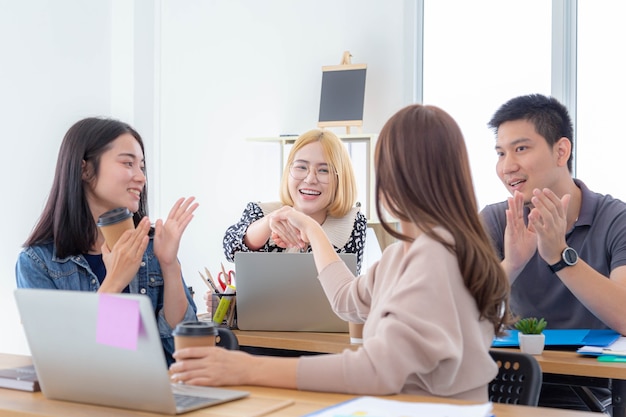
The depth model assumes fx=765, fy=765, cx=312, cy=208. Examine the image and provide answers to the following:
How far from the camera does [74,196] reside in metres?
2.38

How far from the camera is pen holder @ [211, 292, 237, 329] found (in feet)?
8.63

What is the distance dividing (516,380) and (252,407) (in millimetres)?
699

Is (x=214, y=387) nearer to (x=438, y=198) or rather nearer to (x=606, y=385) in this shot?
(x=438, y=198)

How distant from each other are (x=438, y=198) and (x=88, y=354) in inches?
27.5

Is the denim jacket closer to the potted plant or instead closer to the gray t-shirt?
the potted plant

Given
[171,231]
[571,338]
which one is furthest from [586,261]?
[171,231]

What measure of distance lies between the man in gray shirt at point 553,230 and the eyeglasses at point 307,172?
28.4 inches

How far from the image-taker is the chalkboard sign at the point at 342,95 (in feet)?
15.3

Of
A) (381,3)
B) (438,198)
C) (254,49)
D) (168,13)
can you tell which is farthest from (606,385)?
(168,13)

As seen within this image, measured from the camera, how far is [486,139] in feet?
15.9

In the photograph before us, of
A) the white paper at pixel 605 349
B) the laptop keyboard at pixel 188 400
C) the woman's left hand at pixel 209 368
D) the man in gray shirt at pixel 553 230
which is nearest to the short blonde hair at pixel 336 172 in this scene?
the man in gray shirt at pixel 553 230

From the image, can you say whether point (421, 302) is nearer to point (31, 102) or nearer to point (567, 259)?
point (567, 259)

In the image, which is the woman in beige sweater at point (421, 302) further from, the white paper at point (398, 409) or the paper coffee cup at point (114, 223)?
the paper coffee cup at point (114, 223)

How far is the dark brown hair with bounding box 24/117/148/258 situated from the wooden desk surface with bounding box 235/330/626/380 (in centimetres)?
61
